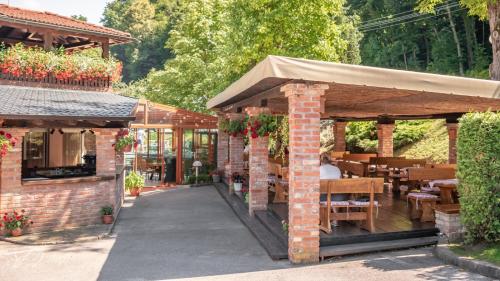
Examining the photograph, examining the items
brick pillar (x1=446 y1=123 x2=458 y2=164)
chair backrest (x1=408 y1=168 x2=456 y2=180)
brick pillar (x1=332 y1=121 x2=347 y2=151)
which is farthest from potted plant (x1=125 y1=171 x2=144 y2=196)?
brick pillar (x1=446 y1=123 x2=458 y2=164)

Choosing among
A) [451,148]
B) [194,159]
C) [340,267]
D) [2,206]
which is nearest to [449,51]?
[451,148]

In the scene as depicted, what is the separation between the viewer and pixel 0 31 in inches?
551

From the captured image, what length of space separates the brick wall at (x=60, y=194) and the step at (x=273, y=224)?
12.9ft

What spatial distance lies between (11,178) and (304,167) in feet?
21.9

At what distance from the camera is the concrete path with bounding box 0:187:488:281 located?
19.0 feet

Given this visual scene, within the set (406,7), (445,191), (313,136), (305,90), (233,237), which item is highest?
(406,7)

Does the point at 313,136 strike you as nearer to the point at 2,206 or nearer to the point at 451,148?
the point at 2,206

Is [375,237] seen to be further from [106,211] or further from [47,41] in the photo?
[47,41]

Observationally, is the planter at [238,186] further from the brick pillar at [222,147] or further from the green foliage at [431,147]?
the green foliage at [431,147]

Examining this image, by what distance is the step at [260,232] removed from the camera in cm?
675

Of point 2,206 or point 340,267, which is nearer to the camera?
point 340,267

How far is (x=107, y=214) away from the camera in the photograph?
1008cm

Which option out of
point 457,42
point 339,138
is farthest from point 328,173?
point 457,42

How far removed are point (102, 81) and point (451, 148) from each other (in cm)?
1227
